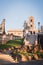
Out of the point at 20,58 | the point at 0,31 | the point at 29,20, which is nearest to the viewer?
the point at 20,58

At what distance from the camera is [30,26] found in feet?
186

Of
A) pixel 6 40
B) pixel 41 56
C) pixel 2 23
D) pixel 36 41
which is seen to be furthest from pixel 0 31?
pixel 41 56

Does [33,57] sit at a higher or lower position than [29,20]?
lower

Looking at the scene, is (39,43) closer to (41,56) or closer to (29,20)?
(41,56)

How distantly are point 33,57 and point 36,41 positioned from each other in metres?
9.33

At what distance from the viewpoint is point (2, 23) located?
48.7m

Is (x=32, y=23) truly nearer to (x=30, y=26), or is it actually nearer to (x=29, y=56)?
(x=30, y=26)

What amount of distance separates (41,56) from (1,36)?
54.6 feet

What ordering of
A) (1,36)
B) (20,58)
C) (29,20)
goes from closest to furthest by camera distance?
(20,58)
(1,36)
(29,20)

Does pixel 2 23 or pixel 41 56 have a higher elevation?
pixel 2 23

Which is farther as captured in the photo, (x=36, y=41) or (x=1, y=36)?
(x=1, y=36)

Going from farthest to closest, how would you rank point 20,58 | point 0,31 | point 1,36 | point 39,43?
point 0,31 < point 1,36 < point 39,43 < point 20,58

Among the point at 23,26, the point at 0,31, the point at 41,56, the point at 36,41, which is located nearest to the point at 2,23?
the point at 0,31

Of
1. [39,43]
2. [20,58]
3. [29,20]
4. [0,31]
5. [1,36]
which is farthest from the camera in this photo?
[29,20]
